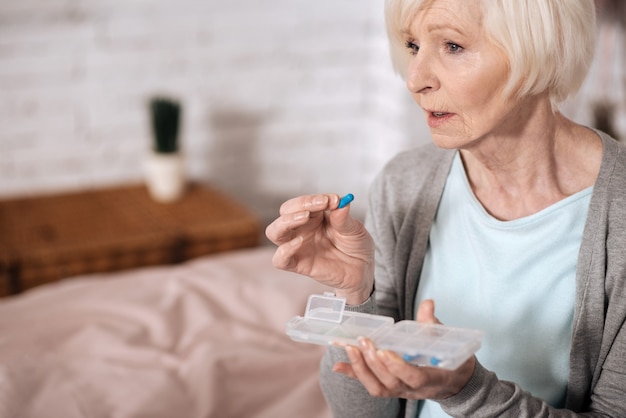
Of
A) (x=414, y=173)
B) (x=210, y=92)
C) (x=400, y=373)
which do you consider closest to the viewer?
(x=400, y=373)

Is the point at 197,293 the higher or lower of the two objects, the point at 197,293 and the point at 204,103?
the lower

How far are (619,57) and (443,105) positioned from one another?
1.98 m

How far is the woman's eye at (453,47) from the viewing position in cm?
95

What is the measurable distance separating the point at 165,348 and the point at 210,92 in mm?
1235

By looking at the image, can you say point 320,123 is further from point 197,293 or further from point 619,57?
point 197,293

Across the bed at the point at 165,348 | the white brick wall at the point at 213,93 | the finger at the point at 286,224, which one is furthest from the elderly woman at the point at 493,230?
the white brick wall at the point at 213,93

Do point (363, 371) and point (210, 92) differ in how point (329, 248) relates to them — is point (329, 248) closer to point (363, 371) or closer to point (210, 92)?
point (363, 371)

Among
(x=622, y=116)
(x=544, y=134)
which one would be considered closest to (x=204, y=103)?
(x=622, y=116)

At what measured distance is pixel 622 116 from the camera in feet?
8.84

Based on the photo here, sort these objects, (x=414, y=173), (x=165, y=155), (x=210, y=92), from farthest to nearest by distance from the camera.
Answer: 1. (x=210, y=92)
2. (x=165, y=155)
3. (x=414, y=173)

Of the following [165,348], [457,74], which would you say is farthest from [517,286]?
[165,348]

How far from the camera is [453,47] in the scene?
954mm

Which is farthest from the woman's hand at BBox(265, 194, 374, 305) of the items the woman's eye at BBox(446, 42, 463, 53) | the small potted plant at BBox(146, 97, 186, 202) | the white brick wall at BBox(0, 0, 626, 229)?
the white brick wall at BBox(0, 0, 626, 229)

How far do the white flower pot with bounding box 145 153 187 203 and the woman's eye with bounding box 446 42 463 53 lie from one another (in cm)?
144
